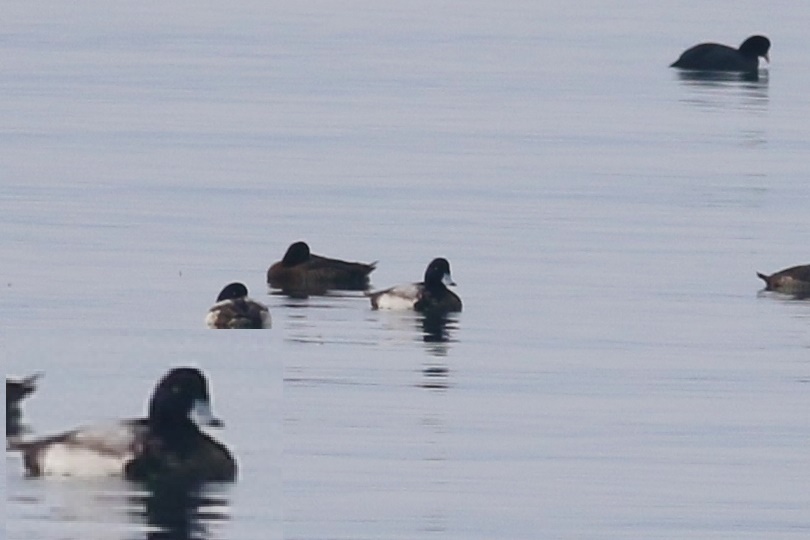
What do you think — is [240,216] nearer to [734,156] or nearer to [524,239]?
[524,239]

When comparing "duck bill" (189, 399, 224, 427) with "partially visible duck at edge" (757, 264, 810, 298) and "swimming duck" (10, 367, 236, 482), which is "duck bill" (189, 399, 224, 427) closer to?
"swimming duck" (10, 367, 236, 482)

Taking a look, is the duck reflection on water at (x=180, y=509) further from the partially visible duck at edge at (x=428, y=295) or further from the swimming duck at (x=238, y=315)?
the partially visible duck at edge at (x=428, y=295)

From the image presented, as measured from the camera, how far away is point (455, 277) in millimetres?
23344

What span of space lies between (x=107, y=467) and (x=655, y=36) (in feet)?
199

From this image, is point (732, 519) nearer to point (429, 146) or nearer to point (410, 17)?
point (429, 146)

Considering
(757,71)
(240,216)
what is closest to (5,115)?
(240,216)

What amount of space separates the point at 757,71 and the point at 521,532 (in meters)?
40.0

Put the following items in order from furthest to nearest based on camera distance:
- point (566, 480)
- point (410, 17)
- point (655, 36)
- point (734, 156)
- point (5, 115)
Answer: point (410, 17) → point (655, 36) → point (5, 115) → point (734, 156) → point (566, 480)

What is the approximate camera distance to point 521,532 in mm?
12930

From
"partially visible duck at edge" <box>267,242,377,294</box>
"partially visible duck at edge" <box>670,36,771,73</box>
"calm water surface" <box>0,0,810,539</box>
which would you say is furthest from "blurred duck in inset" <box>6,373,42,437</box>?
"partially visible duck at edge" <box>670,36,771,73</box>

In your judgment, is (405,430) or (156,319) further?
(156,319)

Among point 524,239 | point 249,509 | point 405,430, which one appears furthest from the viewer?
point 524,239

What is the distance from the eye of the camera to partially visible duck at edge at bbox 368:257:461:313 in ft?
70.0

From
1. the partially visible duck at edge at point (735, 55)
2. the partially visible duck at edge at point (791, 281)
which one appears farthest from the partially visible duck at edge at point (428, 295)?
the partially visible duck at edge at point (735, 55)
